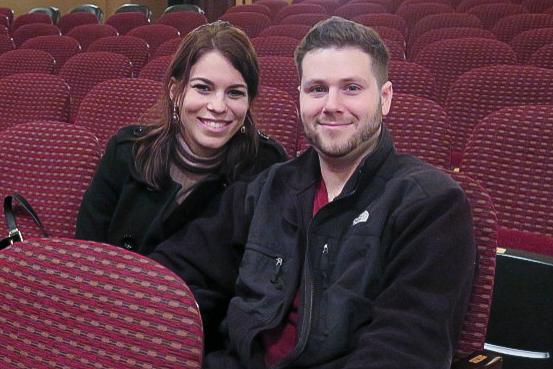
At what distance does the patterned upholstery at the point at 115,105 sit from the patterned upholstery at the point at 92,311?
0.92 m

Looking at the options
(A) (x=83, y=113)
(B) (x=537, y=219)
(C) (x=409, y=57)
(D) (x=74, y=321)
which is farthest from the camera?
(C) (x=409, y=57)

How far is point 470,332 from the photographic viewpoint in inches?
30.5

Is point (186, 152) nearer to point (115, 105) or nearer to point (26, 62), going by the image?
point (115, 105)

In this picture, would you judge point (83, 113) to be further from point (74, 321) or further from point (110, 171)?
point (74, 321)

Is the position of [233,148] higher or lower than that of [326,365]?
higher

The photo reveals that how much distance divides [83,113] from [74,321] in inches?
42.0

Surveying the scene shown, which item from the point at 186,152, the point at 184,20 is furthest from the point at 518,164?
the point at 184,20

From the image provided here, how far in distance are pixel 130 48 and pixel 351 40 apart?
77.7 inches

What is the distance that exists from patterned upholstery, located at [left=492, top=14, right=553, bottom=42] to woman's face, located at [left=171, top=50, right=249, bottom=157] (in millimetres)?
1945

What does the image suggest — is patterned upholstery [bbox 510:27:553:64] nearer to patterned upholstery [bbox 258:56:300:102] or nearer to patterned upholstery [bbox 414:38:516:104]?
patterned upholstery [bbox 414:38:516:104]

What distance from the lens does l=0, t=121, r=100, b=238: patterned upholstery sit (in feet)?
4.11

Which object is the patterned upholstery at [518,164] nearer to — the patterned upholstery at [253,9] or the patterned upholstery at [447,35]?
the patterned upholstery at [447,35]

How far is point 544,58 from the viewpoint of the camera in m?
1.95

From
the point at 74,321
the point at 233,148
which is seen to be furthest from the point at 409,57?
the point at 74,321
